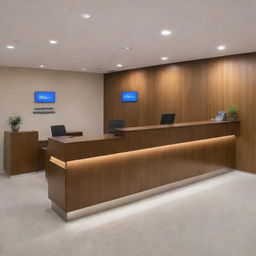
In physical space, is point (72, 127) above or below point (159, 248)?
above

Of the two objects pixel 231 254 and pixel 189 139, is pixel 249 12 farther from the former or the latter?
pixel 231 254

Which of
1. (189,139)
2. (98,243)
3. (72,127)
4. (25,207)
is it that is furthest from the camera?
(72,127)

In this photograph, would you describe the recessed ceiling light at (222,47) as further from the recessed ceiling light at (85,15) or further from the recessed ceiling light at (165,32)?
the recessed ceiling light at (85,15)

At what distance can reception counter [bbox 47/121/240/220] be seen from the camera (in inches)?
154

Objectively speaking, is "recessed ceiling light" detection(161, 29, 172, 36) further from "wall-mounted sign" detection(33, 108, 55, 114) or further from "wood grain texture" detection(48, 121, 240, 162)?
"wall-mounted sign" detection(33, 108, 55, 114)

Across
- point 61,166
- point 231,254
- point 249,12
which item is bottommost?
point 231,254

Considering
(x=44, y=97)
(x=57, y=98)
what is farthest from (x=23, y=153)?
(x=57, y=98)

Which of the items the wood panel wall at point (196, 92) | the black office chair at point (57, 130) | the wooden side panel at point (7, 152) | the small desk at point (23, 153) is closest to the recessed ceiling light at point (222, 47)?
the wood panel wall at point (196, 92)

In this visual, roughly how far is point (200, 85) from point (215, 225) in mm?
4278

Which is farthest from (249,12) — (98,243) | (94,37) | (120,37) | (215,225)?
(98,243)

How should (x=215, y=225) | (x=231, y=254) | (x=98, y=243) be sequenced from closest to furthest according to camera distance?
1. (x=231, y=254)
2. (x=98, y=243)
3. (x=215, y=225)

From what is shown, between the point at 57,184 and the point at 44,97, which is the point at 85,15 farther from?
the point at 44,97

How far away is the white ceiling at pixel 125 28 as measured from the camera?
10.6 ft

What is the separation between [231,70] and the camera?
21.4 ft
